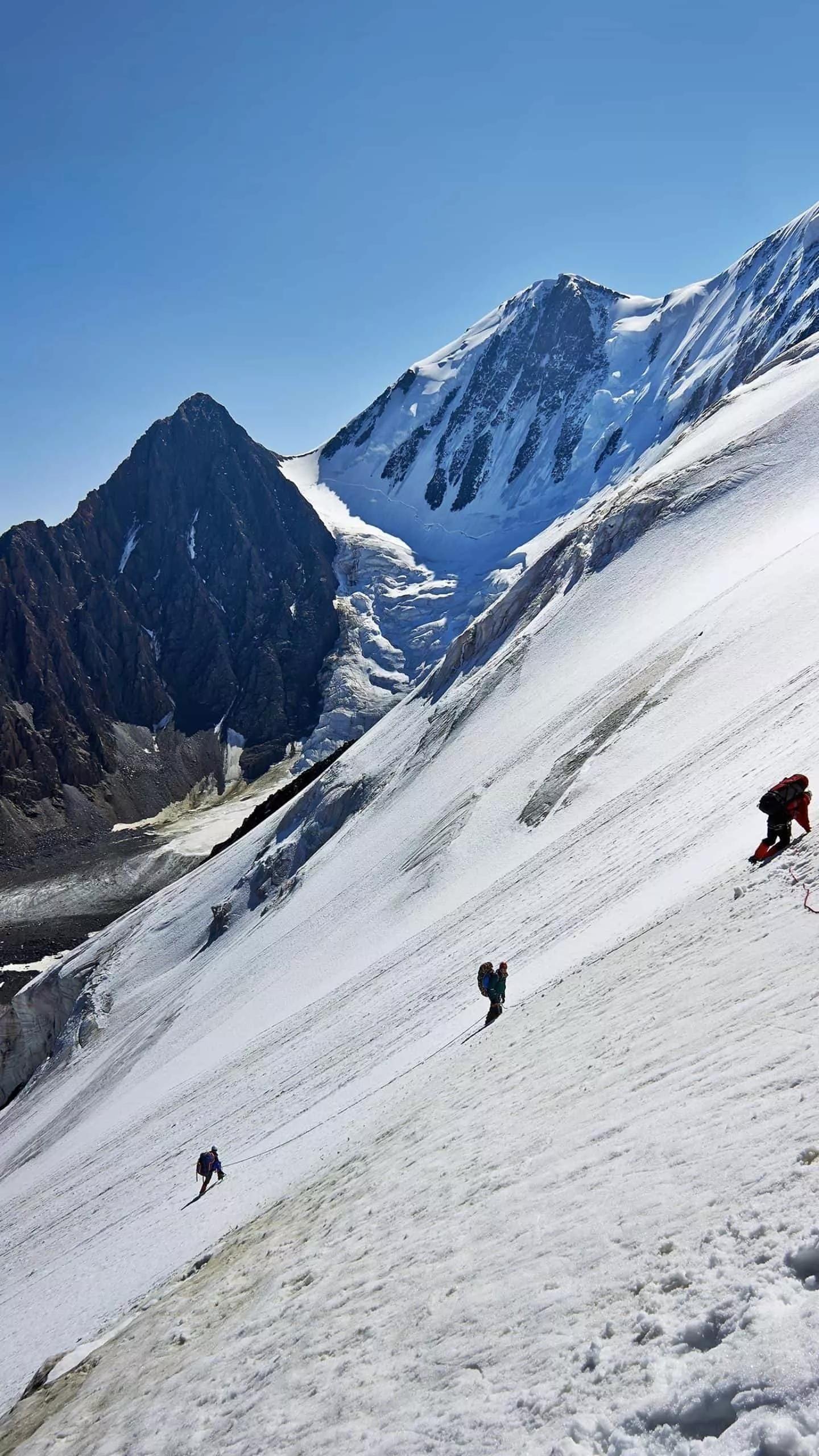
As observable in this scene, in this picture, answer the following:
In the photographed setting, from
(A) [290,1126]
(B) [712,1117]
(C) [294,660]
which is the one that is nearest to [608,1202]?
(B) [712,1117]

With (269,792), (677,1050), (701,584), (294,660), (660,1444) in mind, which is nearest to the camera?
(660,1444)

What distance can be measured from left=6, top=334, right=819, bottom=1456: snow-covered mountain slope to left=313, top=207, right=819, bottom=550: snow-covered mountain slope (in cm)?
10453

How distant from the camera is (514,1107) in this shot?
10.6 m

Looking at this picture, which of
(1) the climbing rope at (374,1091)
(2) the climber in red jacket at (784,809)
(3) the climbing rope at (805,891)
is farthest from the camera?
(1) the climbing rope at (374,1091)

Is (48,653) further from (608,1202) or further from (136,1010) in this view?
(608,1202)

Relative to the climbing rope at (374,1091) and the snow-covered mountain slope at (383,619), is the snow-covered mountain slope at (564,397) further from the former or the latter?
the climbing rope at (374,1091)

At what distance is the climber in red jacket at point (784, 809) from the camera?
12695mm

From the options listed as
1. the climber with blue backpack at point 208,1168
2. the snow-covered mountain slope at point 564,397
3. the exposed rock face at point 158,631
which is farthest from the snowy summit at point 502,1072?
the snow-covered mountain slope at point 564,397

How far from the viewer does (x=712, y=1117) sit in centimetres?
742

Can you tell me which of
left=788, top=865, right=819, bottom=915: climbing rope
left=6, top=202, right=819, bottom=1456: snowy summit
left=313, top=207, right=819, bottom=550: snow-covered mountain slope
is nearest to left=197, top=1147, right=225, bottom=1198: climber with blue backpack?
left=6, top=202, right=819, bottom=1456: snowy summit

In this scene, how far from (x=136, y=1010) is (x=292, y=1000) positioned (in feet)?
54.7

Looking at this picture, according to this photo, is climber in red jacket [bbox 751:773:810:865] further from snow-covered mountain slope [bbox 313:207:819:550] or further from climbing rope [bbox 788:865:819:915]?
snow-covered mountain slope [bbox 313:207:819:550]

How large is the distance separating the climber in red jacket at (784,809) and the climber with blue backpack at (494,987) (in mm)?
5363

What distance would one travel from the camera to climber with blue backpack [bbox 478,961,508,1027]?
15.6 metres
